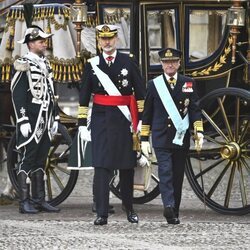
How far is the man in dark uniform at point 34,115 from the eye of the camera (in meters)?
11.6

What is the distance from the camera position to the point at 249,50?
1127cm

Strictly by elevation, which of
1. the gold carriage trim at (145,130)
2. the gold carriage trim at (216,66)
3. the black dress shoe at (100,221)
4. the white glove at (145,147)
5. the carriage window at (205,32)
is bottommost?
the black dress shoe at (100,221)

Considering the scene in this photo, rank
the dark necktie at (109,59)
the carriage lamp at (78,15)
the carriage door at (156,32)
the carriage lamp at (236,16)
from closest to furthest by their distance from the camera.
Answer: the dark necktie at (109,59) < the carriage lamp at (236,16) < the carriage door at (156,32) < the carriage lamp at (78,15)

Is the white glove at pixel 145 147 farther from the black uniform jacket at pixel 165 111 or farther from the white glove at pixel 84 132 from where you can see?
the white glove at pixel 84 132

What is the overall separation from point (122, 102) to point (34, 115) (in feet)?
4.23

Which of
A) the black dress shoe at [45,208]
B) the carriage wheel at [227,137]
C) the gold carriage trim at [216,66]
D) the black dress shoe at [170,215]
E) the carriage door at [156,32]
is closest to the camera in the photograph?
the black dress shoe at [170,215]

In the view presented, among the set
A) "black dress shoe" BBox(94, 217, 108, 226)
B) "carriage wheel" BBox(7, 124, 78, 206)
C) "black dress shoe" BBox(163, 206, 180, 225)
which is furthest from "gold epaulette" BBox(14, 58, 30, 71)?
"black dress shoe" BBox(163, 206, 180, 225)

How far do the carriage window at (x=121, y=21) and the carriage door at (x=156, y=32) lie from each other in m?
0.21

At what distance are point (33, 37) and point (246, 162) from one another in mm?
2280

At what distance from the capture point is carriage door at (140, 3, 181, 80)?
37.9 feet

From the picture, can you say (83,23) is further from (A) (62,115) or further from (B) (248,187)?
(B) (248,187)

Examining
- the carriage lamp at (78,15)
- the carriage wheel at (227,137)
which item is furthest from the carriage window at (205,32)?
the carriage lamp at (78,15)

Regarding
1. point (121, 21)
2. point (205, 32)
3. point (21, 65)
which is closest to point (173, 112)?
point (205, 32)

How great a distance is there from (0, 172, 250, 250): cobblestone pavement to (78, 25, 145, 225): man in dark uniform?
1.34 feet
